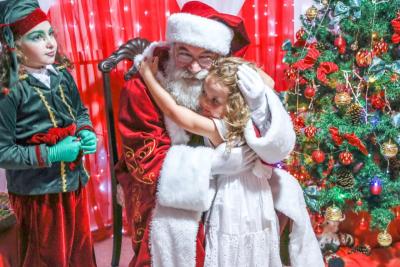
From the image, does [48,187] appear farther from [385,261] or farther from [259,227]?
[385,261]

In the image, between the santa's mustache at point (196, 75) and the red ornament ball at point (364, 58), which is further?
the red ornament ball at point (364, 58)

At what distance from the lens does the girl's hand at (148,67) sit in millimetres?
1644

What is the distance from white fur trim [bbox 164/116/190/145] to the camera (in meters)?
1.65

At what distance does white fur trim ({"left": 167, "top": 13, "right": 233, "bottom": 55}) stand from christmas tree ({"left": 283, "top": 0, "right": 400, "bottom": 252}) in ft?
1.82

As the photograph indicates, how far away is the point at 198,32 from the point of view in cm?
158

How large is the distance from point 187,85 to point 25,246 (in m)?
0.78

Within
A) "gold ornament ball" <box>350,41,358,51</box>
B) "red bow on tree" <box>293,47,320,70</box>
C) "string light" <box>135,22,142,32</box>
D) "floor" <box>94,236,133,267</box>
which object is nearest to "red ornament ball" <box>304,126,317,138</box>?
"red bow on tree" <box>293,47,320,70</box>

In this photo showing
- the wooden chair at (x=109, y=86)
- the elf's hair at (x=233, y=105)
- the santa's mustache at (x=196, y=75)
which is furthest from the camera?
the wooden chair at (x=109, y=86)

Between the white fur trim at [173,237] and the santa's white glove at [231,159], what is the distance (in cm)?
17

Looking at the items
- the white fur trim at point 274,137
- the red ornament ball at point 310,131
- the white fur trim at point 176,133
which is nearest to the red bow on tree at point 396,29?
the red ornament ball at point 310,131

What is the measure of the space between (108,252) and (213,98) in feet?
3.68

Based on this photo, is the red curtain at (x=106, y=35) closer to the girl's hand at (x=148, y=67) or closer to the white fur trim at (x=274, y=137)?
the girl's hand at (x=148, y=67)

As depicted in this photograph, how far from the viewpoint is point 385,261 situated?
7.36 ft

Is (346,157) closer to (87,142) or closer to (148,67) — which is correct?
(148,67)
